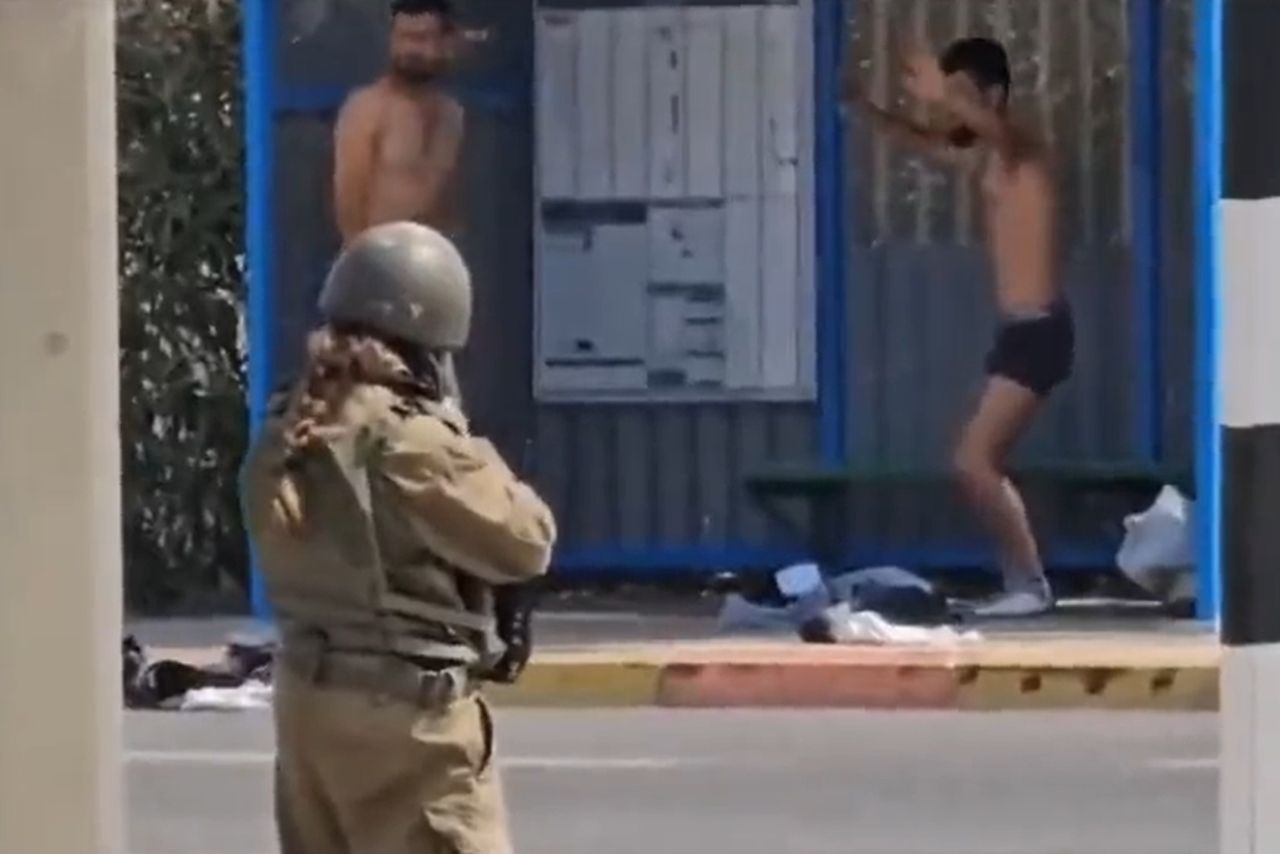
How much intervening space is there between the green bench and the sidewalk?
5.11 feet

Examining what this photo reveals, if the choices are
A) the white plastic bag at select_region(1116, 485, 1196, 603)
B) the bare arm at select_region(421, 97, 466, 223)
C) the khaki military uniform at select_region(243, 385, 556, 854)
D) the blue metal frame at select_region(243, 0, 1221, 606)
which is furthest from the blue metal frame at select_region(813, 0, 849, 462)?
the khaki military uniform at select_region(243, 385, 556, 854)

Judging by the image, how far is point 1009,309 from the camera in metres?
12.3

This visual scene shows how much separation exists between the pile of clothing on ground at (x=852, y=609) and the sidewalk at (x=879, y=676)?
18 cm

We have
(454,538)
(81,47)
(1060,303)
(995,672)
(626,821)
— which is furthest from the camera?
(1060,303)

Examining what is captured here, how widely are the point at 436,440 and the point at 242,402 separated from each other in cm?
845

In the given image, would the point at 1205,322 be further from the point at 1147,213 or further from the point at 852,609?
the point at 852,609

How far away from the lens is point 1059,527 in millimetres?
12789

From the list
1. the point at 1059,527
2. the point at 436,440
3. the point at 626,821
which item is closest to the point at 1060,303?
the point at 1059,527

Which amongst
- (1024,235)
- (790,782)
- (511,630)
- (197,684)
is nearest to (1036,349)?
(1024,235)

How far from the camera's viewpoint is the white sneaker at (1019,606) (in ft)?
39.7

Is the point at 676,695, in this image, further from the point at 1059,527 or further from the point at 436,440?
the point at 436,440

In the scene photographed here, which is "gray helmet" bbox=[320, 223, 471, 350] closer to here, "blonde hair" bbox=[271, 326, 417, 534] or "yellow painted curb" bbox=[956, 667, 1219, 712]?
A: "blonde hair" bbox=[271, 326, 417, 534]

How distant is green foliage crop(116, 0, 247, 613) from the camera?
13.4 m

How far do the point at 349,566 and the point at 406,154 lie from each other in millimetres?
7370
